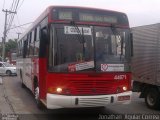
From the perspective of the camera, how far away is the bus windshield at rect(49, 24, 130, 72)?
335 inches

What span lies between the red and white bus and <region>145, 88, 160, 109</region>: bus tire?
2152 millimetres

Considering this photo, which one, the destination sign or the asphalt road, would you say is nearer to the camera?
the destination sign

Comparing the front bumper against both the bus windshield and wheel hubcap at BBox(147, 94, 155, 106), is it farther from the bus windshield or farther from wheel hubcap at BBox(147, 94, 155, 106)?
wheel hubcap at BBox(147, 94, 155, 106)

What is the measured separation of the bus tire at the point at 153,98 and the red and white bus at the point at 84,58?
7.06ft

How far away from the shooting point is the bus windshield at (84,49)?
850 cm

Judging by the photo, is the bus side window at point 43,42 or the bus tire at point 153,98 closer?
the bus side window at point 43,42

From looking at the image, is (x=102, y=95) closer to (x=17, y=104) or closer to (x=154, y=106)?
(x=154, y=106)

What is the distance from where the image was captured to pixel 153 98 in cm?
1138

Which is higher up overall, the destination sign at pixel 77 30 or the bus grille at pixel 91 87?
the destination sign at pixel 77 30

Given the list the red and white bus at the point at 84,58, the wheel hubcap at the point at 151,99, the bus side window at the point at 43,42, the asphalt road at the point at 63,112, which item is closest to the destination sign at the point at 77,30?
the red and white bus at the point at 84,58

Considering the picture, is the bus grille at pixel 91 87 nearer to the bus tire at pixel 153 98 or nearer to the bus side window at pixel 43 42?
the bus side window at pixel 43 42

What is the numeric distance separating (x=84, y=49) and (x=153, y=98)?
3989 millimetres

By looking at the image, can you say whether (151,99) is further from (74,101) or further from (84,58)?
(74,101)

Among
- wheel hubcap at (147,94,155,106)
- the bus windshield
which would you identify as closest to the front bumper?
the bus windshield
